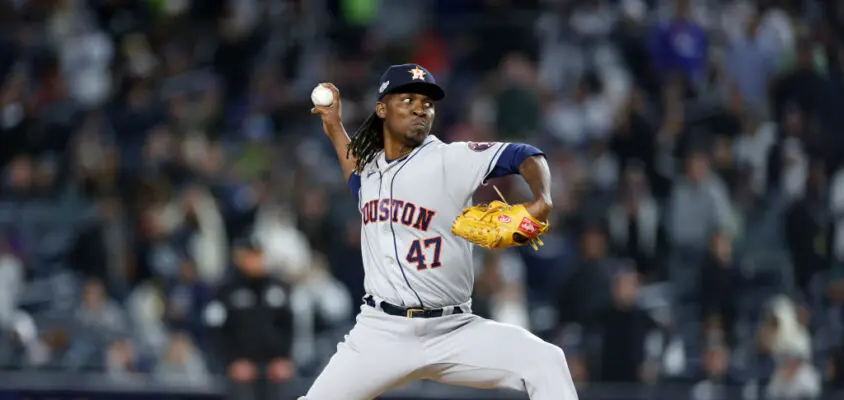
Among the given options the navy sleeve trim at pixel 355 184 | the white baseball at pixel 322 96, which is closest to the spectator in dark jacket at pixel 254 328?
the white baseball at pixel 322 96

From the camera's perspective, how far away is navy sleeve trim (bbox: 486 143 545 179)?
520cm

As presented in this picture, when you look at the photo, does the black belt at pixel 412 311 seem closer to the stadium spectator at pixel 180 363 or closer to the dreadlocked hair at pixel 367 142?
the dreadlocked hair at pixel 367 142

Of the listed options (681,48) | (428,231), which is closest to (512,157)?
(428,231)

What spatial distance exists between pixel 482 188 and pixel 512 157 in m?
5.67

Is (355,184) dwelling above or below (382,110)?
below

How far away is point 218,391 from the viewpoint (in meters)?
9.48

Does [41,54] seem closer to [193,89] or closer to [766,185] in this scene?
[193,89]

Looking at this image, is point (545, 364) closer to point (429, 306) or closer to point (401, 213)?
point (429, 306)

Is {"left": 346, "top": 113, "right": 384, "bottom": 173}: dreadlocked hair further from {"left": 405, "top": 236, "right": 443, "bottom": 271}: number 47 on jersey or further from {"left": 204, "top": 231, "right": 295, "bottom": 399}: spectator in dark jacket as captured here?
{"left": 204, "top": 231, "right": 295, "bottom": 399}: spectator in dark jacket

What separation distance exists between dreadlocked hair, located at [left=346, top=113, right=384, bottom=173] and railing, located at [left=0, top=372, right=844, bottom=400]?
11.2 ft

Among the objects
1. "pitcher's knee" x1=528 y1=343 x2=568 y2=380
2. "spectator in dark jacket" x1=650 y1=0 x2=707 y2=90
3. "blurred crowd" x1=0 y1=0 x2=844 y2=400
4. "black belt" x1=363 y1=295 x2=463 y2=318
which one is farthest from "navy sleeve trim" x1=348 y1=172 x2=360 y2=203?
"spectator in dark jacket" x1=650 y1=0 x2=707 y2=90

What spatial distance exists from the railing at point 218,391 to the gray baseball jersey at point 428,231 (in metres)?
3.55

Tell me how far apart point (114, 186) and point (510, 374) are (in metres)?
7.22

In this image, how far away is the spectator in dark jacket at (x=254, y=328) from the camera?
9219 mm
